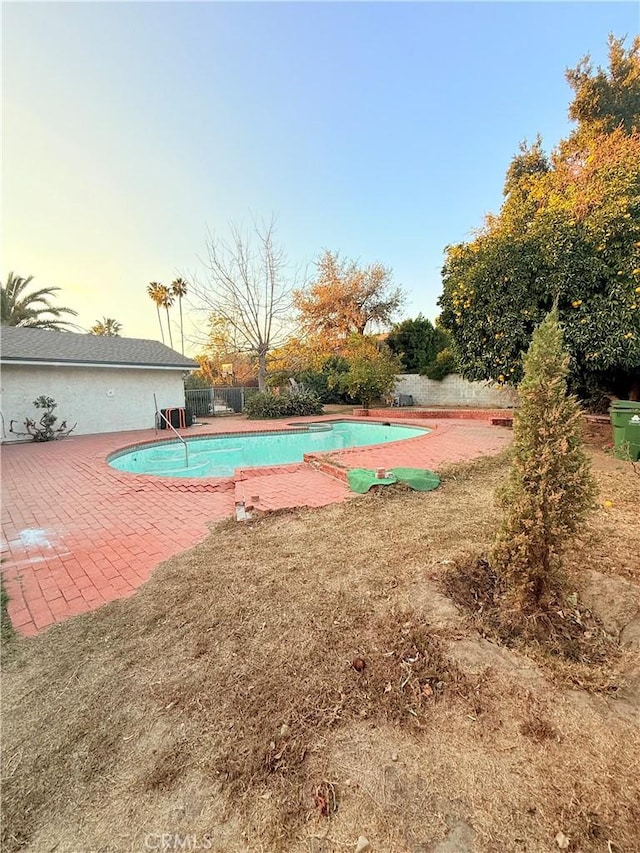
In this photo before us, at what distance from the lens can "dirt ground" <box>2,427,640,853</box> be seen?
1432mm

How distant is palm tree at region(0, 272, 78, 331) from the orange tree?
2196 cm

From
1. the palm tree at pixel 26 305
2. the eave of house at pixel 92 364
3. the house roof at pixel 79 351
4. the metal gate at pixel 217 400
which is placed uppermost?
the palm tree at pixel 26 305

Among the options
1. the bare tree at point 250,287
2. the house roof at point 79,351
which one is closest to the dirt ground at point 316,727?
the house roof at point 79,351

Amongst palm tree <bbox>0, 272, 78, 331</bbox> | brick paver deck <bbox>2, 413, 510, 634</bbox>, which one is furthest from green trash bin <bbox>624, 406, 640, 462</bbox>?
palm tree <bbox>0, 272, 78, 331</bbox>

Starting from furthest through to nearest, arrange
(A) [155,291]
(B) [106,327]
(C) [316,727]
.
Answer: (B) [106,327] → (A) [155,291] → (C) [316,727]

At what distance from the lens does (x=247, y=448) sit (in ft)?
42.4

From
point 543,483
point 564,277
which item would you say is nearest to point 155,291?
point 564,277

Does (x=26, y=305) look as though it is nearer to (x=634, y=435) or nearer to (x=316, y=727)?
(x=316, y=727)

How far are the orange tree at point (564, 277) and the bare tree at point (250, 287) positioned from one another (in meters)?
12.2

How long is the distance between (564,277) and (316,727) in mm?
8765

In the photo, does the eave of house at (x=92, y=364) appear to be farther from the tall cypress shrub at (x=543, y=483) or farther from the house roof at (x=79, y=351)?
the tall cypress shrub at (x=543, y=483)

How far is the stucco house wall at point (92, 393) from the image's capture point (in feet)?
43.8

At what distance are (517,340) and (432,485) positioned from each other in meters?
4.62

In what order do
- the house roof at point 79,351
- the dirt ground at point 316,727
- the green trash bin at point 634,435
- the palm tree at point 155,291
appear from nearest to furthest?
the dirt ground at point 316,727 → the green trash bin at point 634,435 → the house roof at point 79,351 → the palm tree at point 155,291
